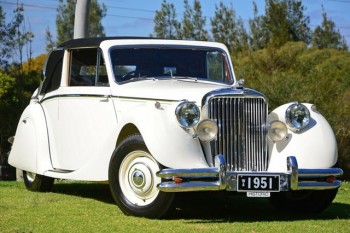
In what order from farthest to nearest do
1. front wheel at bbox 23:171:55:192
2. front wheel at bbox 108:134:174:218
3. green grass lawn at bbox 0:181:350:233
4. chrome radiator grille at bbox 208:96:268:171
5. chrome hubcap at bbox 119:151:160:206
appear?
front wheel at bbox 23:171:55:192 < chrome radiator grille at bbox 208:96:268:171 < chrome hubcap at bbox 119:151:160:206 < front wheel at bbox 108:134:174:218 < green grass lawn at bbox 0:181:350:233

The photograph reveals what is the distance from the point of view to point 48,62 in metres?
11.4

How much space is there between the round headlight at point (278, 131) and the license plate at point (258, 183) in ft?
2.30

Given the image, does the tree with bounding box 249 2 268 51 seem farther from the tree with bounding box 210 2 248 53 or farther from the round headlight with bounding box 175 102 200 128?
the round headlight with bounding box 175 102 200 128

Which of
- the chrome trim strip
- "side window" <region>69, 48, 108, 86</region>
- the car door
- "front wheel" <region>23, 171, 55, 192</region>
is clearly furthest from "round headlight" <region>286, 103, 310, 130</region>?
"front wheel" <region>23, 171, 55, 192</region>

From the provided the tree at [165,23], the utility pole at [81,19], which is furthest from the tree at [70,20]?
the utility pole at [81,19]

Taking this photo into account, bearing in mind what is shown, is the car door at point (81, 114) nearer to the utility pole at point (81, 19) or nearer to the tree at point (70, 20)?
the utility pole at point (81, 19)

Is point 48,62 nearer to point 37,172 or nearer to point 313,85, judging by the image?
point 37,172

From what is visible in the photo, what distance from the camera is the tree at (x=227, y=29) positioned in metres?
40.5

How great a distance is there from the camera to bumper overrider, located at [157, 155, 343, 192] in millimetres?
8133

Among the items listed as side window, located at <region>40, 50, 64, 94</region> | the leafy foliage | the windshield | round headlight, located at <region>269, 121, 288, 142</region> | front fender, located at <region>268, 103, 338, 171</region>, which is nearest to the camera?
front fender, located at <region>268, 103, 338, 171</region>

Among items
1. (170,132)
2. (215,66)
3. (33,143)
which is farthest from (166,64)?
(33,143)

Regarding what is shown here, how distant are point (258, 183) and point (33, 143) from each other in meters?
3.85

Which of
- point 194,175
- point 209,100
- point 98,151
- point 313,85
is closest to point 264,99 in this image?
point 209,100

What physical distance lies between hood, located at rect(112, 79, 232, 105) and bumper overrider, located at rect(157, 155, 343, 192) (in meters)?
0.84
